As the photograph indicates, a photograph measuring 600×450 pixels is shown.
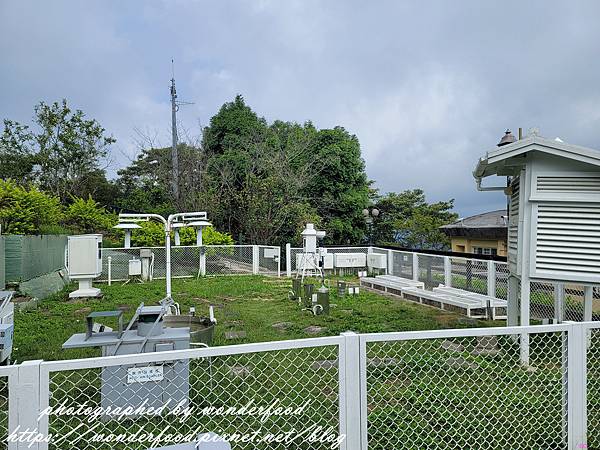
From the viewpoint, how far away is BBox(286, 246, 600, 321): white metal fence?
6.30 meters

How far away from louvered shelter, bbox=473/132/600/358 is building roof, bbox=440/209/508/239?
12.0m

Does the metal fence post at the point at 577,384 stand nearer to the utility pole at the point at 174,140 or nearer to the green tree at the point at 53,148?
the utility pole at the point at 174,140

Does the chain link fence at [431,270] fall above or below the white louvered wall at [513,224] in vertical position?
below

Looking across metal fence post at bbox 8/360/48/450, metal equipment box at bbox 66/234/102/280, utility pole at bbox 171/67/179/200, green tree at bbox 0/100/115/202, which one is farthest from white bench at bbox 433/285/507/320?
green tree at bbox 0/100/115/202

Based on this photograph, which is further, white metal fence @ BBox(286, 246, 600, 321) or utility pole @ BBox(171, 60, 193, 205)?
utility pole @ BBox(171, 60, 193, 205)

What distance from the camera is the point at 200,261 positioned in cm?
1408

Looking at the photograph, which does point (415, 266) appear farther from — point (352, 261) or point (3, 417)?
point (3, 417)

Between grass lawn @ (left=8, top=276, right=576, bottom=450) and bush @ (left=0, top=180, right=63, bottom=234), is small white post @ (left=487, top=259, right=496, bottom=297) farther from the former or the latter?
bush @ (left=0, top=180, right=63, bottom=234)

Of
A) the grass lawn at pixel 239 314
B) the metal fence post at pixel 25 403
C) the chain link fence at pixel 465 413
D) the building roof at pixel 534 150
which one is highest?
the building roof at pixel 534 150

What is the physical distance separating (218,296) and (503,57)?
9217mm

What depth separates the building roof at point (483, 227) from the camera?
16.9 m

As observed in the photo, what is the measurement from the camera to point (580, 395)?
2521 mm

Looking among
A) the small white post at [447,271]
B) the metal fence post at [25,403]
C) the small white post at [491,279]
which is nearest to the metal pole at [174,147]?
the small white post at [447,271]

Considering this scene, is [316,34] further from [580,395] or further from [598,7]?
[580,395]
